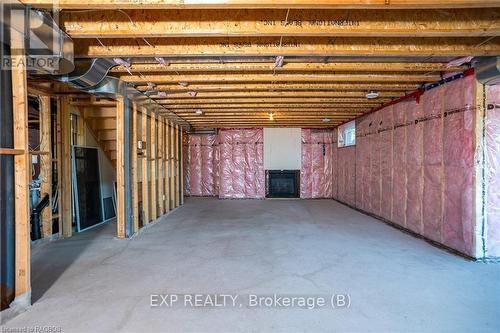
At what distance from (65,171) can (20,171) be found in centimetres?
252

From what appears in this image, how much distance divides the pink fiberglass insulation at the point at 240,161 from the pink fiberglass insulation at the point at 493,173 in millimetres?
6632

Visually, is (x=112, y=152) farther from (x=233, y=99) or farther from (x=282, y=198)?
(x=282, y=198)

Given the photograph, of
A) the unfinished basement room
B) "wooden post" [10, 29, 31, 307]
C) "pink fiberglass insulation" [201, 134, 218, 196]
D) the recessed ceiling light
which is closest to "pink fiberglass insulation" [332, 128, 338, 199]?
the unfinished basement room

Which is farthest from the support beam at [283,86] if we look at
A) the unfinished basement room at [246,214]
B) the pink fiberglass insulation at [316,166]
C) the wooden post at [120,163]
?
the pink fiberglass insulation at [316,166]

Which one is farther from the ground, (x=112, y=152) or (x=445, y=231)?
(x=112, y=152)

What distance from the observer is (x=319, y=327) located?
2.03 metres

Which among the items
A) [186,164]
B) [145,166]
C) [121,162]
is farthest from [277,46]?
[186,164]

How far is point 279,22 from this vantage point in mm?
2543

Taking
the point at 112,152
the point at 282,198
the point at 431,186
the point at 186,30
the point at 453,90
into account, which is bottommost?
the point at 282,198

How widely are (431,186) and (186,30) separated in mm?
3927

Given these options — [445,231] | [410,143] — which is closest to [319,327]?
[445,231]

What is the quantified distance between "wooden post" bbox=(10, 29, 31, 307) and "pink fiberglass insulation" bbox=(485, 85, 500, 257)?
471cm

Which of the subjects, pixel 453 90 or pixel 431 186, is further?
pixel 431 186

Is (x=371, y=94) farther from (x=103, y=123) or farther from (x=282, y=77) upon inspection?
(x=103, y=123)
